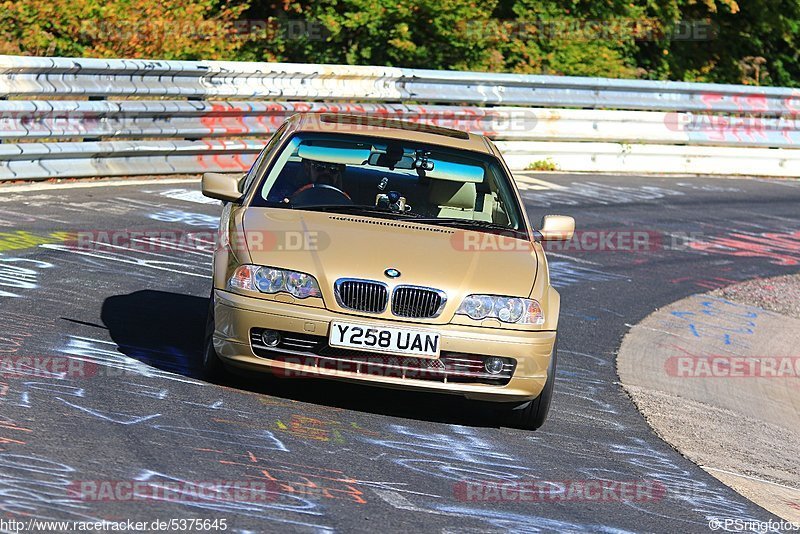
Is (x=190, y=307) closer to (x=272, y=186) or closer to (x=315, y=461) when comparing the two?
(x=272, y=186)

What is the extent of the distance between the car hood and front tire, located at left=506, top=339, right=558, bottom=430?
49cm

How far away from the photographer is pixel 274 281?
6.86m

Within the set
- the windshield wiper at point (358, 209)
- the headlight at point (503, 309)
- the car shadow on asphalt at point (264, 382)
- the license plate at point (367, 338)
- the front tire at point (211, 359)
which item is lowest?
the car shadow on asphalt at point (264, 382)

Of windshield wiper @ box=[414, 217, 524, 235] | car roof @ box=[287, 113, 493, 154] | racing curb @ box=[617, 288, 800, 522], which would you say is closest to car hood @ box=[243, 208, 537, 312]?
windshield wiper @ box=[414, 217, 524, 235]

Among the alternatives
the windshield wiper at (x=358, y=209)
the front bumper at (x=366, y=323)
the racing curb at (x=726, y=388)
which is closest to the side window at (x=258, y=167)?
the windshield wiper at (x=358, y=209)

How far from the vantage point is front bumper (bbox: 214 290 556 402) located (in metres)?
6.74

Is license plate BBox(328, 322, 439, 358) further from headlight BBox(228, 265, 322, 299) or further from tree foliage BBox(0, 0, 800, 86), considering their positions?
tree foliage BBox(0, 0, 800, 86)

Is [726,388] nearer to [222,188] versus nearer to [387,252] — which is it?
[387,252]

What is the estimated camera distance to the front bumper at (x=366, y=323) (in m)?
6.74

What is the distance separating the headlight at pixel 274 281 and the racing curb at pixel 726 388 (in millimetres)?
2352

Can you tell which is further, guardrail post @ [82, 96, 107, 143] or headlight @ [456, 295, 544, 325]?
guardrail post @ [82, 96, 107, 143]

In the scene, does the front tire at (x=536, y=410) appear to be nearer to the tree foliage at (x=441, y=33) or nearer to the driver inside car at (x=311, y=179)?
the driver inside car at (x=311, y=179)

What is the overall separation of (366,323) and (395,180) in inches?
69.9

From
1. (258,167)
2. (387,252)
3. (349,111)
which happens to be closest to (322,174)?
(258,167)
